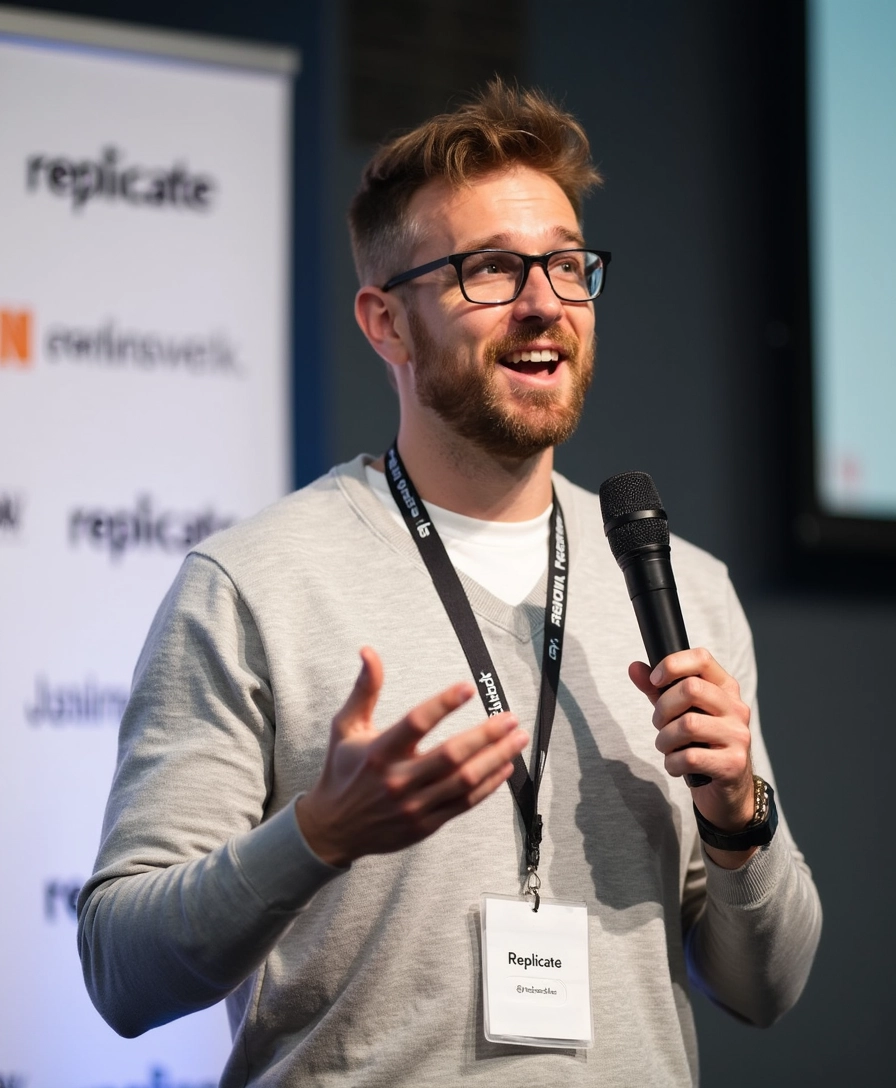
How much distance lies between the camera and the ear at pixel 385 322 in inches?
77.4

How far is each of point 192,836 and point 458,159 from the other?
1053 mm

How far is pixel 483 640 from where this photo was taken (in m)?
1.71

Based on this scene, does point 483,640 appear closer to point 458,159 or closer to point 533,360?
point 533,360

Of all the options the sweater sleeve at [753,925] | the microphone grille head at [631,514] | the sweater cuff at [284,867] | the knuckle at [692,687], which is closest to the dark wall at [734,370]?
the sweater sleeve at [753,925]

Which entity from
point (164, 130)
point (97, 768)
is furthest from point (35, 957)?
point (164, 130)

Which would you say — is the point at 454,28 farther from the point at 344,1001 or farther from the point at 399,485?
the point at 344,1001

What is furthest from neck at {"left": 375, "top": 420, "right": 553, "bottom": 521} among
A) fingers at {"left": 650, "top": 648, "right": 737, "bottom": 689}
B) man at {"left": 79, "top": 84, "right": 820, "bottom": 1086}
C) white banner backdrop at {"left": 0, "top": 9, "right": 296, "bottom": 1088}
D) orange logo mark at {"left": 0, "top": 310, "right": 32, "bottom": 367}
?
orange logo mark at {"left": 0, "top": 310, "right": 32, "bottom": 367}

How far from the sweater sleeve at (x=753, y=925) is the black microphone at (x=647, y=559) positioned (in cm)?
22

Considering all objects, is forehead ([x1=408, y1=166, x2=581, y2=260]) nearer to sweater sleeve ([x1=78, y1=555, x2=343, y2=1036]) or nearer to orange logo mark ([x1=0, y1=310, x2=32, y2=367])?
sweater sleeve ([x1=78, y1=555, x2=343, y2=1036])

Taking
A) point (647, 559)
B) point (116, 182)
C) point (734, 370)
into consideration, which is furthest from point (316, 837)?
point (734, 370)

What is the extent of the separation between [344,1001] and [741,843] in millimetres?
526

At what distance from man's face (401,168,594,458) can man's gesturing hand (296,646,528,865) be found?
2.23ft

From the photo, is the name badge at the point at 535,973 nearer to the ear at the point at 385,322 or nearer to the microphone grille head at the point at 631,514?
the microphone grille head at the point at 631,514

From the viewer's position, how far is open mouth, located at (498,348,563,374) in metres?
1.80
